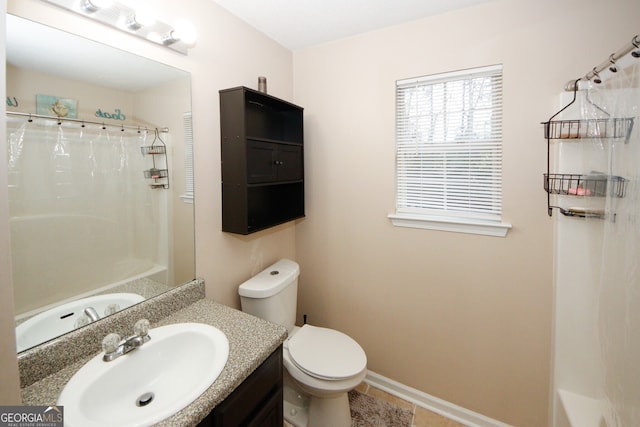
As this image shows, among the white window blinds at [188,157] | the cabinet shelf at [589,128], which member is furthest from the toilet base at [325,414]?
the cabinet shelf at [589,128]

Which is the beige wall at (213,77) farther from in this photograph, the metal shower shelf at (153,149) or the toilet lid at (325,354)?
the toilet lid at (325,354)

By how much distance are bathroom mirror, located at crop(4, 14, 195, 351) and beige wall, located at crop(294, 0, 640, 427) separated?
Answer: 38.0 inches

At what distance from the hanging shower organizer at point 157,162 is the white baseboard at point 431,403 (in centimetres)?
181

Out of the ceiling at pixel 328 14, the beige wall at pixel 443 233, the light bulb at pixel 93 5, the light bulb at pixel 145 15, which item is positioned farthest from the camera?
the ceiling at pixel 328 14

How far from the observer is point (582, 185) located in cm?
127

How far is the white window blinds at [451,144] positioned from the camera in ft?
5.05

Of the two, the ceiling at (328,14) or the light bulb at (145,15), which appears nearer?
the light bulb at (145,15)

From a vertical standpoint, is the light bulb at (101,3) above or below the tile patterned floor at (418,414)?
above

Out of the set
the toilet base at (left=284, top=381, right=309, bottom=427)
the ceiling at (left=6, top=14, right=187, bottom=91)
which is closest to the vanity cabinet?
the toilet base at (left=284, top=381, right=309, bottom=427)

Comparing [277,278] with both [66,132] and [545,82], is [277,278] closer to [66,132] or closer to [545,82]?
[66,132]

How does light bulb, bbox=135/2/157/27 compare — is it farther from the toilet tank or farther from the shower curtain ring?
the shower curtain ring

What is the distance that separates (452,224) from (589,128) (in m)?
0.72

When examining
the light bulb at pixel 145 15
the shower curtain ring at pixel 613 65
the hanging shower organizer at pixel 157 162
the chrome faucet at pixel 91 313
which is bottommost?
the chrome faucet at pixel 91 313

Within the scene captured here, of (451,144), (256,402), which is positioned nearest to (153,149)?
(256,402)
